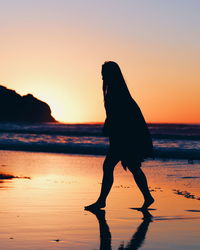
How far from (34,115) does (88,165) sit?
99420mm

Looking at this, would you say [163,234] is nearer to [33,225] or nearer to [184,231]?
[184,231]

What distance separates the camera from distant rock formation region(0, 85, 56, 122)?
109531 millimetres

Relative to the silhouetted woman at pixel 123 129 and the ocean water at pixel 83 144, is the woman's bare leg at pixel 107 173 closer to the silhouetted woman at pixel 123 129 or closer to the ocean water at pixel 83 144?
the silhouetted woman at pixel 123 129

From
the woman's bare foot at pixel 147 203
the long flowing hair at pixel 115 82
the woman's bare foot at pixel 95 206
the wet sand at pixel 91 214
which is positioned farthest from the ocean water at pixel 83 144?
the woman's bare foot at pixel 95 206

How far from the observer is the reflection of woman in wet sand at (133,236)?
5520 mm

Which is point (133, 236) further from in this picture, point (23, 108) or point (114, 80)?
point (23, 108)

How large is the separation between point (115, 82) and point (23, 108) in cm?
10732

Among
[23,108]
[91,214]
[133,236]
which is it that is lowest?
[23,108]

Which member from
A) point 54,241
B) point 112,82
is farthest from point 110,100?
point 54,241

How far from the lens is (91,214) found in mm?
7602

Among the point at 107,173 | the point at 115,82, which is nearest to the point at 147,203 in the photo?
the point at 107,173

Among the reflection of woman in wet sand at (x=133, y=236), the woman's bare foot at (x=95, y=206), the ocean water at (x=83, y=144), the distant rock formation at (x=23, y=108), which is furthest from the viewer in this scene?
the distant rock formation at (x=23, y=108)

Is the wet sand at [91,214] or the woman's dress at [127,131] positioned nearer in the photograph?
the wet sand at [91,214]

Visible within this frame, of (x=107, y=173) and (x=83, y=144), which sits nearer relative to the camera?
(x=107, y=173)
